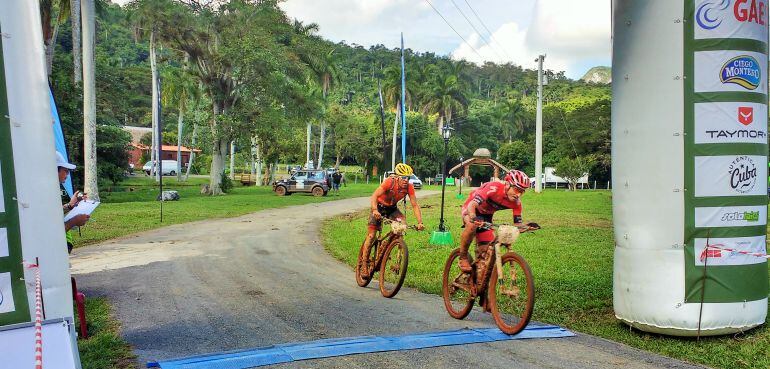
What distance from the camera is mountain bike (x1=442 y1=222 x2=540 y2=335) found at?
605 centimetres

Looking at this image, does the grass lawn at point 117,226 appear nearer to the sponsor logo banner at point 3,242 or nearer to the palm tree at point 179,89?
the sponsor logo banner at point 3,242

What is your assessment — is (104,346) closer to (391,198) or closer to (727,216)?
(391,198)

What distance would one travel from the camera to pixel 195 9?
33844mm

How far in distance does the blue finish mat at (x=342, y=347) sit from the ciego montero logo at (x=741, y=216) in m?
2.05

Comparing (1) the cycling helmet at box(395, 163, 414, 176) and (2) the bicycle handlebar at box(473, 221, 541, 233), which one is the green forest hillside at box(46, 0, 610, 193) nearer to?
(1) the cycling helmet at box(395, 163, 414, 176)

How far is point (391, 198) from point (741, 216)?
4398 mm

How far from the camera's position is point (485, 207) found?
7008 millimetres

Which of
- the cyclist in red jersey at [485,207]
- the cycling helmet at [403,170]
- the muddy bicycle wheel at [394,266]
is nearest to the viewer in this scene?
the cyclist in red jersey at [485,207]

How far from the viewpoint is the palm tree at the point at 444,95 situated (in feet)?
238

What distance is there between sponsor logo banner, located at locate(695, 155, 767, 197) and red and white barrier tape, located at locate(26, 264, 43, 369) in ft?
19.6

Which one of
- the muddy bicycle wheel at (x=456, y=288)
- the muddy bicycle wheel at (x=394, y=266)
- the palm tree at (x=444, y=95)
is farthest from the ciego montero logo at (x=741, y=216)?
the palm tree at (x=444, y=95)

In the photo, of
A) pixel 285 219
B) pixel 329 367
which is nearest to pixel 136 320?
pixel 329 367

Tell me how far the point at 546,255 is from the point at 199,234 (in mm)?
9220

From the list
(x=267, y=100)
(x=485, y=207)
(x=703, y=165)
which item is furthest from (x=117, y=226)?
(x=267, y=100)
